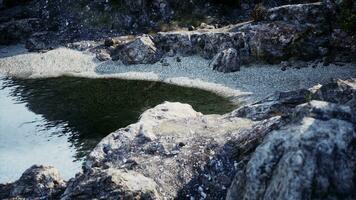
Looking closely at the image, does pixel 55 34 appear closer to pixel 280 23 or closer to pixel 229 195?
pixel 280 23

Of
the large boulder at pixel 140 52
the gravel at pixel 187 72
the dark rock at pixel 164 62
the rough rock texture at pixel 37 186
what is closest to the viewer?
the rough rock texture at pixel 37 186

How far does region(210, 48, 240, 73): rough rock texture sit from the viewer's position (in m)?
47.1

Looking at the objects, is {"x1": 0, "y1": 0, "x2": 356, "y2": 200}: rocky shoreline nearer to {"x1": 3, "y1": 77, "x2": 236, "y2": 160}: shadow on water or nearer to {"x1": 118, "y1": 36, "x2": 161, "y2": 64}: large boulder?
{"x1": 118, "y1": 36, "x2": 161, "y2": 64}: large boulder

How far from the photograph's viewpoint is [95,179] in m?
18.8

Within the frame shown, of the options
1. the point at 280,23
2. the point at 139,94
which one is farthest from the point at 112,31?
the point at 280,23

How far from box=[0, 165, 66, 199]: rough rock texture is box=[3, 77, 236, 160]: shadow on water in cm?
962

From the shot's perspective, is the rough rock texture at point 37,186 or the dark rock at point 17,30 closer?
the rough rock texture at point 37,186

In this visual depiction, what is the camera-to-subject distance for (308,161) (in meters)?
12.5

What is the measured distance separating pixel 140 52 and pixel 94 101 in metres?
11.9

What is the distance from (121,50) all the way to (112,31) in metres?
9.68

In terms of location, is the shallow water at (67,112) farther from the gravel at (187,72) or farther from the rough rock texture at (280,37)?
the rough rock texture at (280,37)

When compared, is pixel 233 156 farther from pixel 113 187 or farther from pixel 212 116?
pixel 212 116

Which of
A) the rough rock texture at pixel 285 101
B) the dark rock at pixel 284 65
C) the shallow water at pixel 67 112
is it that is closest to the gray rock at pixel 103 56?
the shallow water at pixel 67 112

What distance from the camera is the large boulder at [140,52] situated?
172 feet
